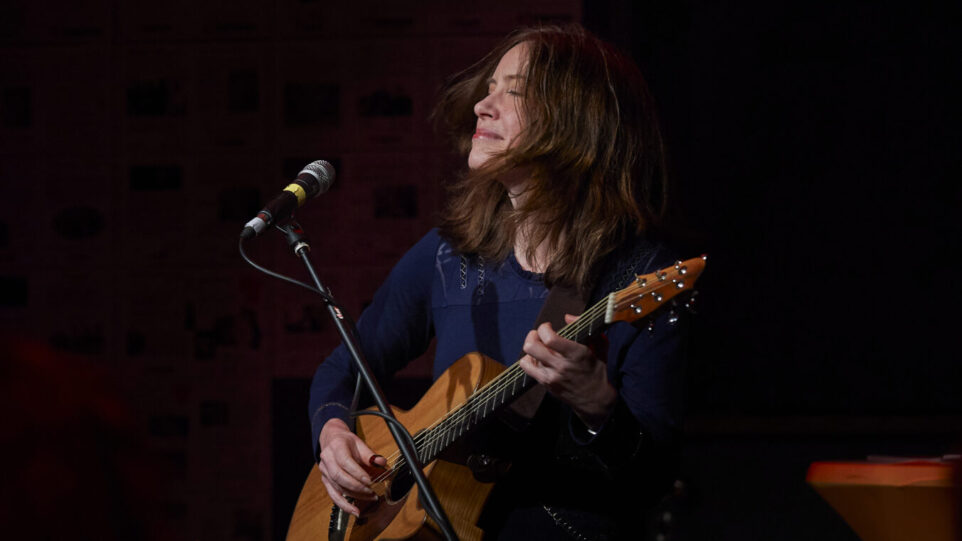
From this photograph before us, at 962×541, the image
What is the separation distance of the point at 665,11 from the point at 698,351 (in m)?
1.09

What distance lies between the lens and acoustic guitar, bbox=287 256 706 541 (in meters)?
1.62

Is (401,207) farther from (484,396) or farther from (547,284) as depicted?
(484,396)

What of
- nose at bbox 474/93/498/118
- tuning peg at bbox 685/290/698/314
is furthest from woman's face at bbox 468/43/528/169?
tuning peg at bbox 685/290/698/314

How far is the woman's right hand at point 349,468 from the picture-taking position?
1.88 m

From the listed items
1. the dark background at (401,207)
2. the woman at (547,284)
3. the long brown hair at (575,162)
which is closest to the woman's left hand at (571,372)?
the woman at (547,284)

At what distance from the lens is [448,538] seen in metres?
1.50

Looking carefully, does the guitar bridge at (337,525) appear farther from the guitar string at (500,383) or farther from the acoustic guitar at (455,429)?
the guitar string at (500,383)

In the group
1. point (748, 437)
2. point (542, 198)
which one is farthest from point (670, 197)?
point (748, 437)

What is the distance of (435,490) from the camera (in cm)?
181

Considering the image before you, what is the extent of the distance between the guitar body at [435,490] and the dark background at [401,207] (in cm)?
117

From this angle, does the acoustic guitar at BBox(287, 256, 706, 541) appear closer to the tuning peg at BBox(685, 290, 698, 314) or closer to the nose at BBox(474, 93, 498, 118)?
the tuning peg at BBox(685, 290, 698, 314)

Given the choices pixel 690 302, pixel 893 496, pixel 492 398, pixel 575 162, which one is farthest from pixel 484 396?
pixel 893 496

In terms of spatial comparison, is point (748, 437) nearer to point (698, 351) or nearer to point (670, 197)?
point (698, 351)

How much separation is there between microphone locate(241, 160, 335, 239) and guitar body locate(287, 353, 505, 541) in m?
0.44
